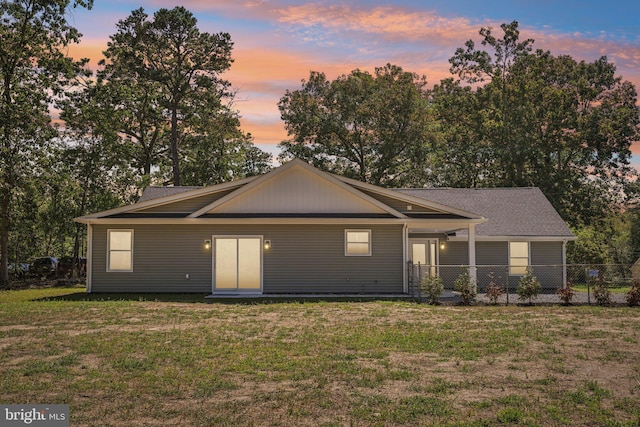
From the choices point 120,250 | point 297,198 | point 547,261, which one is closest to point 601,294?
point 547,261

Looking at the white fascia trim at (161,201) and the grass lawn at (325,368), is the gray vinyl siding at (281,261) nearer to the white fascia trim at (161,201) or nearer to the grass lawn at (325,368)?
the white fascia trim at (161,201)

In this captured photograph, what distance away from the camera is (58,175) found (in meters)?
31.7

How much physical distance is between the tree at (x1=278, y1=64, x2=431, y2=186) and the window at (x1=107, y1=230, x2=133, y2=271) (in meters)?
22.5

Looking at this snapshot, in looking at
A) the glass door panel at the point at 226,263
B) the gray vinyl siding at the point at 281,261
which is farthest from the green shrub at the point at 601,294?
the glass door panel at the point at 226,263

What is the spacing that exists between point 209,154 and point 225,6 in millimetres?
25385

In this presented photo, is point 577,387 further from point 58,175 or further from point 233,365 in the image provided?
point 58,175

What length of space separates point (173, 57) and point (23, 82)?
12.1m

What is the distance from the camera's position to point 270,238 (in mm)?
21688

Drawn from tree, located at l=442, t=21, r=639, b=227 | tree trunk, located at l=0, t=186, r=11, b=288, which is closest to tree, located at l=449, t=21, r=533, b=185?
tree, located at l=442, t=21, r=639, b=227

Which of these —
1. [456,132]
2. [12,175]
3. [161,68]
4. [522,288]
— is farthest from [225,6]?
[456,132]

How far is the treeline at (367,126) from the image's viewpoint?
123ft

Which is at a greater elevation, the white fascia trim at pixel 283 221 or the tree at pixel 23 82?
the tree at pixel 23 82

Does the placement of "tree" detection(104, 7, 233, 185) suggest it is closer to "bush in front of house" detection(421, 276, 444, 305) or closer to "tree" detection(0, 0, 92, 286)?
"tree" detection(0, 0, 92, 286)

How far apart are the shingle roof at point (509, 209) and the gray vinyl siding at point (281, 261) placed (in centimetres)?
586
